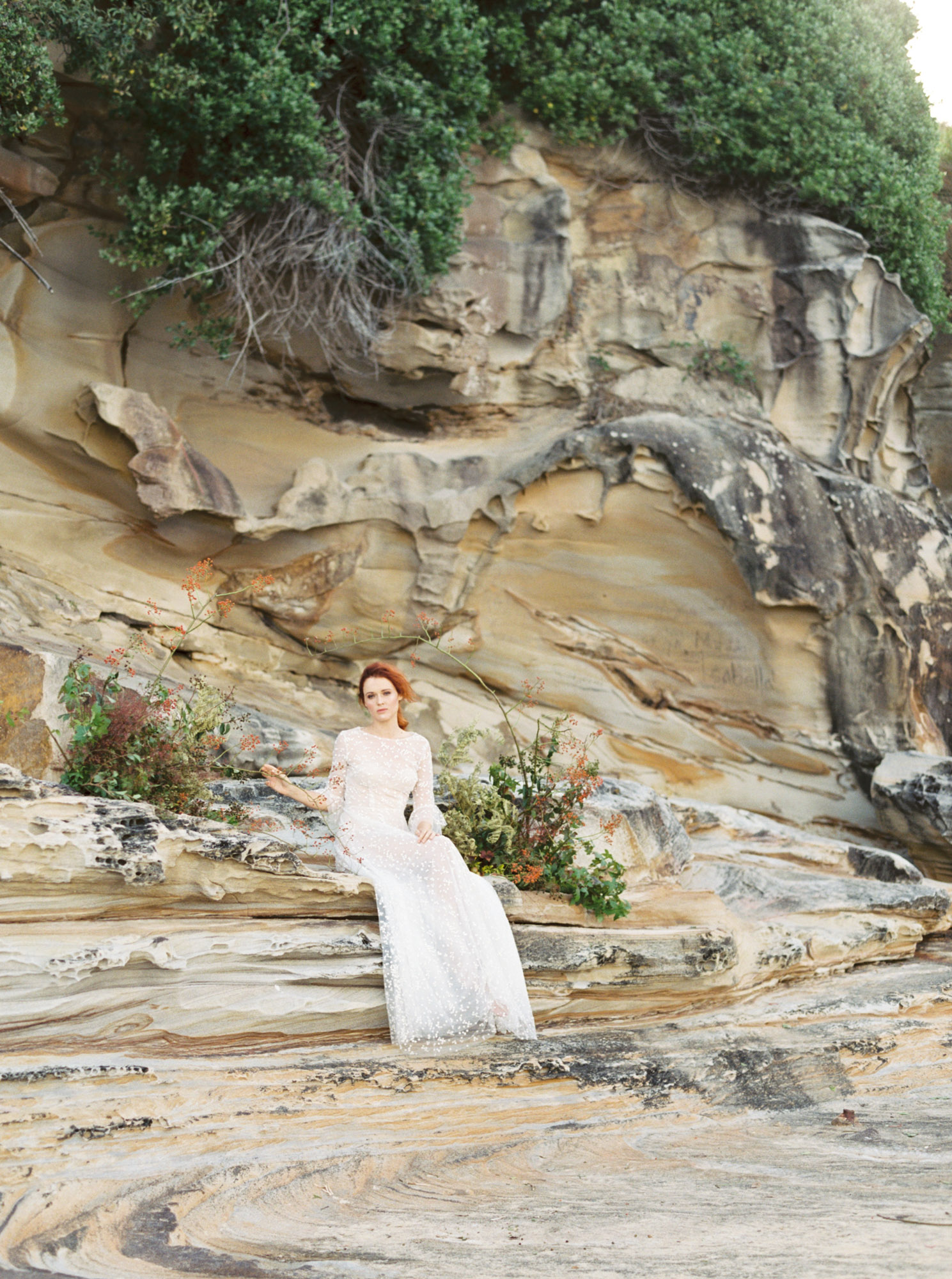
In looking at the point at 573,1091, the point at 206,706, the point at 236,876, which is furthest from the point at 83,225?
the point at 573,1091

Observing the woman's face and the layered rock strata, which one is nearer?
the layered rock strata

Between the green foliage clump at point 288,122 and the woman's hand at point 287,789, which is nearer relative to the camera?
the woman's hand at point 287,789

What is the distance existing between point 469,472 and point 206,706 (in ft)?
14.9

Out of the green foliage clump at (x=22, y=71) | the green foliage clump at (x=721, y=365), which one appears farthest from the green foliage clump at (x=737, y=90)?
the green foliage clump at (x=22, y=71)

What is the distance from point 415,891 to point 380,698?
113cm

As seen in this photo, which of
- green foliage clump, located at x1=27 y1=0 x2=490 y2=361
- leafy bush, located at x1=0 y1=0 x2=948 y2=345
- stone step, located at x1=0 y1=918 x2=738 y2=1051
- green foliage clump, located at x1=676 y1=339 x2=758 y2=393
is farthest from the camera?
green foliage clump, located at x1=676 y1=339 x2=758 y2=393

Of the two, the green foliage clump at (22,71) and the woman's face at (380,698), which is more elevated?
the green foliage clump at (22,71)

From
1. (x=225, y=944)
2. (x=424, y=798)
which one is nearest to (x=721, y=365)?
(x=424, y=798)

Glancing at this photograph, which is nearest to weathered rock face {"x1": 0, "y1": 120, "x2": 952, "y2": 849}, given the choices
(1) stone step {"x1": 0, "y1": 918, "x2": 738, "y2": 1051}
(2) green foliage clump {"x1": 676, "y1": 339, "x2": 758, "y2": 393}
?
(2) green foliage clump {"x1": 676, "y1": 339, "x2": 758, "y2": 393}

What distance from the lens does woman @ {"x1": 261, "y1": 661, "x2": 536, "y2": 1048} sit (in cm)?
470

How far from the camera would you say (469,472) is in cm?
973

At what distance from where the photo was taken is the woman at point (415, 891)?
470 cm

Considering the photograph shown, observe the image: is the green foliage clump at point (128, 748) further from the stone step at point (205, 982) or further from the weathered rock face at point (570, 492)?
the weathered rock face at point (570, 492)

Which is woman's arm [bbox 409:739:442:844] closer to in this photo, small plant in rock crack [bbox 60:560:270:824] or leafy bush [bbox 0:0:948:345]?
small plant in rock crack [bbox 60:560:270:824]
